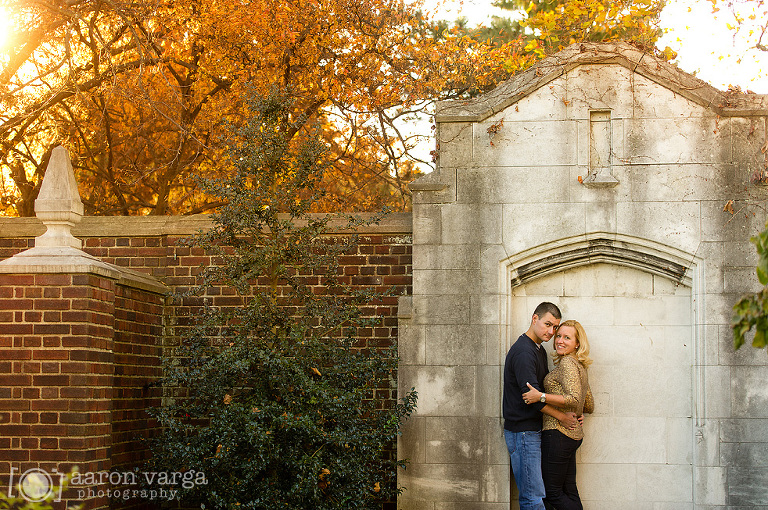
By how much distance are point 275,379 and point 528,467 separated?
7.09 feet

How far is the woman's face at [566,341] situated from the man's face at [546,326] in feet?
0.37

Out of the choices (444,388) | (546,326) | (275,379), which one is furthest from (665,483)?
(275,379)

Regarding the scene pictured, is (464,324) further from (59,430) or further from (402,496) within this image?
(59,430)

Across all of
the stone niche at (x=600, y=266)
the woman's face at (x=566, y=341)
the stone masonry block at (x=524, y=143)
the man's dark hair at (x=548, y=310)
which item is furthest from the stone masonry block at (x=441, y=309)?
the stone masonry block at (x=524, y=143)

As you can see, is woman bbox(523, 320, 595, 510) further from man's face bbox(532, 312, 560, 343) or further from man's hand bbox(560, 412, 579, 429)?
man's face bbox(532, 312, 560, 343)

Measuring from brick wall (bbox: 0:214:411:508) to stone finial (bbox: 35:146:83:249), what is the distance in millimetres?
396

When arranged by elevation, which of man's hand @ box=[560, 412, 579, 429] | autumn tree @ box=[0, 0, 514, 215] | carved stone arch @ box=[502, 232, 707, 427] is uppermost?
autumn tree @ box=[0, 0, 514, 215]

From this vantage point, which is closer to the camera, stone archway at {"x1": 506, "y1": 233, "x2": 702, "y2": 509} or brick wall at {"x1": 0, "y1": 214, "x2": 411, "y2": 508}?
brick wall at {"x1": 0, "y1": 214, "x2": 411, "y2": 508}

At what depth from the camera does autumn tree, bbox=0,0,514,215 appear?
11.1 meters

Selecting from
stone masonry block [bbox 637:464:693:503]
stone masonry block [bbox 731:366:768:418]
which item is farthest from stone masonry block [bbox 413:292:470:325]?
stone masonry block [bbox 731:366:768:418]

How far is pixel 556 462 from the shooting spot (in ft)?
19.9

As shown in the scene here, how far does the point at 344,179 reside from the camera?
14.1 metres

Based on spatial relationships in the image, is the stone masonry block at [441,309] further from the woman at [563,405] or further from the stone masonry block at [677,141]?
the stone masonry block at [677,141]

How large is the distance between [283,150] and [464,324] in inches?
85.6
